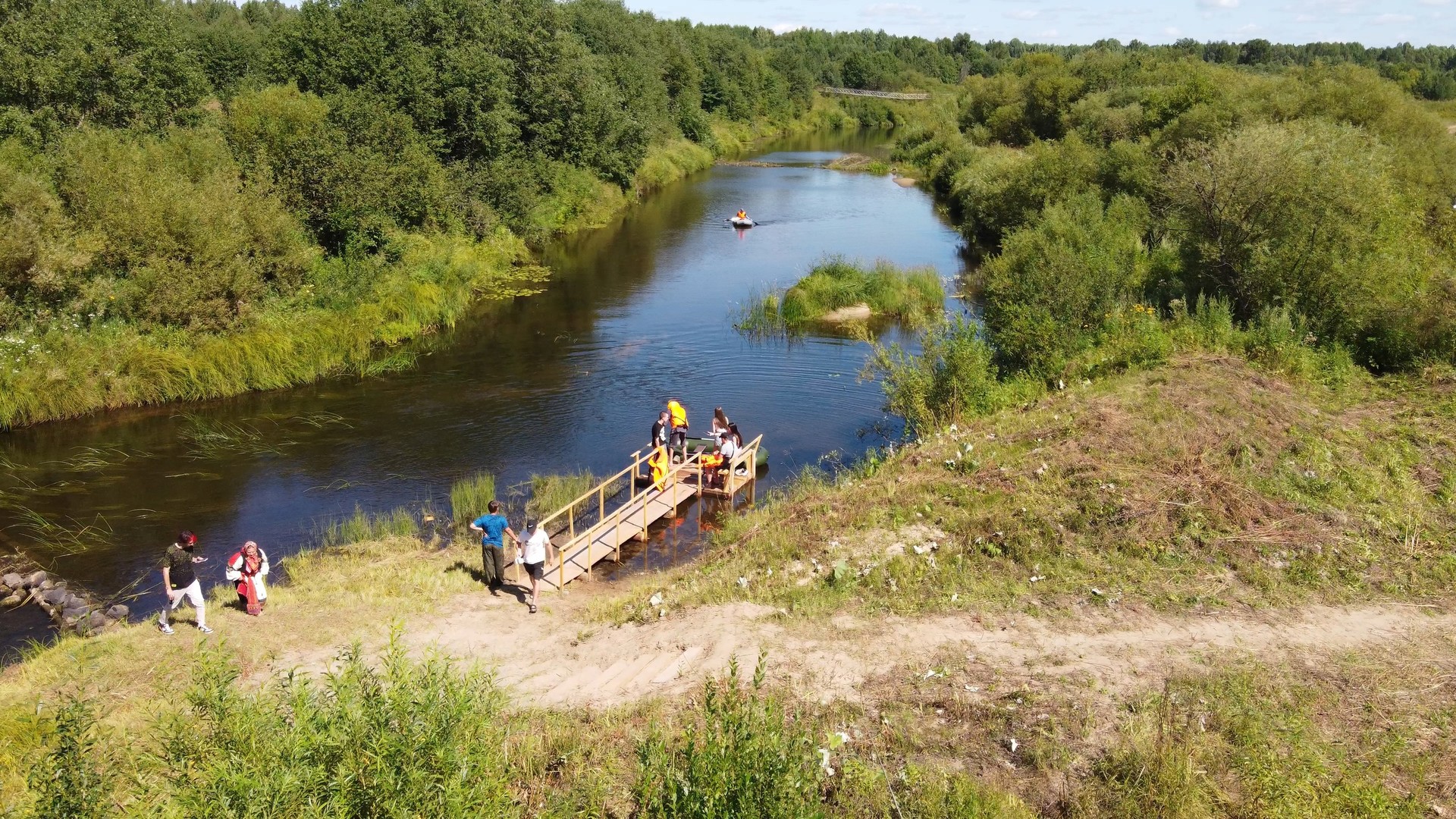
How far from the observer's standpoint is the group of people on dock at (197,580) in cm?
1405

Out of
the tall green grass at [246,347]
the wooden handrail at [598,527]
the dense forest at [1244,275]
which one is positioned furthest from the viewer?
the tall green grass at [246,347]

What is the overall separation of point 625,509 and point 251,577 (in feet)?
23.4

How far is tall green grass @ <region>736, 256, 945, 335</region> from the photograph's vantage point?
114ft

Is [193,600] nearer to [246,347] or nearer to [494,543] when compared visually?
[494,543]

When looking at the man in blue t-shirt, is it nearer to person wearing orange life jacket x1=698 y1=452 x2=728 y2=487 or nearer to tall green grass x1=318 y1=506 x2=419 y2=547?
tall green grass x1=318 y1=506 x2=419 y2=547

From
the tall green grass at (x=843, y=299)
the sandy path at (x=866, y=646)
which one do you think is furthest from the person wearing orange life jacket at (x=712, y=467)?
the tall green grass at (x=843, y=299)

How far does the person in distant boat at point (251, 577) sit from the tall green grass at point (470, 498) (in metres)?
5.08

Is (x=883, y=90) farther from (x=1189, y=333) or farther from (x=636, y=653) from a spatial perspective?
(x=636, y=653)

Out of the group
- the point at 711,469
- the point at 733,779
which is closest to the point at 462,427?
the point at 711,469

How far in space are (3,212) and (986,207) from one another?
39.5m

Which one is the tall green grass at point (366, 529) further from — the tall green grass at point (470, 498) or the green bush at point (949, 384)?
the green bush at point (949, 384)

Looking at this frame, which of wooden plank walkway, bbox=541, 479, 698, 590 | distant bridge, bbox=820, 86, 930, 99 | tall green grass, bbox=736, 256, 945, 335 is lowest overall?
wooden plank walkway, bbox=541, 479, 698, 590

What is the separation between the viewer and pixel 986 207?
155ft

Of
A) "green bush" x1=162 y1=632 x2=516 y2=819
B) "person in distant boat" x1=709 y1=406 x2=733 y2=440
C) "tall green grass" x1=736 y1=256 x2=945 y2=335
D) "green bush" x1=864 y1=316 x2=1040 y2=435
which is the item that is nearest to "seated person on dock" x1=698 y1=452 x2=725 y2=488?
"person in distant boat" x1=709 y1=406 x2=733 y2=440
